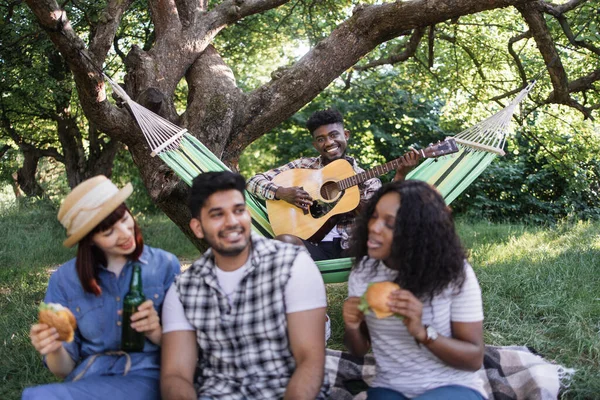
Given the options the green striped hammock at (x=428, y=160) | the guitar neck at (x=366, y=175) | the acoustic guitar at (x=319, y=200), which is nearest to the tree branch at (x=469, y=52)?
the green striped hammock at (x=428, y=160)

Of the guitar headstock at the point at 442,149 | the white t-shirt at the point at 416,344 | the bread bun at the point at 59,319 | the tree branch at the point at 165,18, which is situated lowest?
the white t-shirt at the point at 416,344

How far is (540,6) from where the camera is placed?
4.47 metres

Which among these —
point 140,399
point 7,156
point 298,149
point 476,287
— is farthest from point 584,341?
point 7,156

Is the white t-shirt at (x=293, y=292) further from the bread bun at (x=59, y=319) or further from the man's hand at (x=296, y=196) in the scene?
the man's hand at (x=296, y=196)

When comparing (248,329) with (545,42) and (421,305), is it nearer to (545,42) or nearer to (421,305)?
(421,305)

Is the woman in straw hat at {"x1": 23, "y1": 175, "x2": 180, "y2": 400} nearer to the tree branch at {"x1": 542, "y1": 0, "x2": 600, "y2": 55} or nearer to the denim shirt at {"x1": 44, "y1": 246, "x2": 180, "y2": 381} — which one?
the denim shirt at {"x1": 44, "y1": 246, "x2": 180, "y2": 381}

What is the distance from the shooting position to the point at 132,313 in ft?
6.95

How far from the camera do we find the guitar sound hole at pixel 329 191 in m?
3.73

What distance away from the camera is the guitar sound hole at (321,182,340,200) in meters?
3.73

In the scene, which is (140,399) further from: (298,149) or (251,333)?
(298,149)

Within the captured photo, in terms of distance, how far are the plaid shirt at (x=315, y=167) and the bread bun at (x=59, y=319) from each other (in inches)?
69.8

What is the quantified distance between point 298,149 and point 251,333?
7.69 metres

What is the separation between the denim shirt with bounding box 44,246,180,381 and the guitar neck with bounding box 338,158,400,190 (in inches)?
65.1

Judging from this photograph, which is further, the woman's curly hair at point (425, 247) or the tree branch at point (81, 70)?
the tree branch at point (81, 70)
